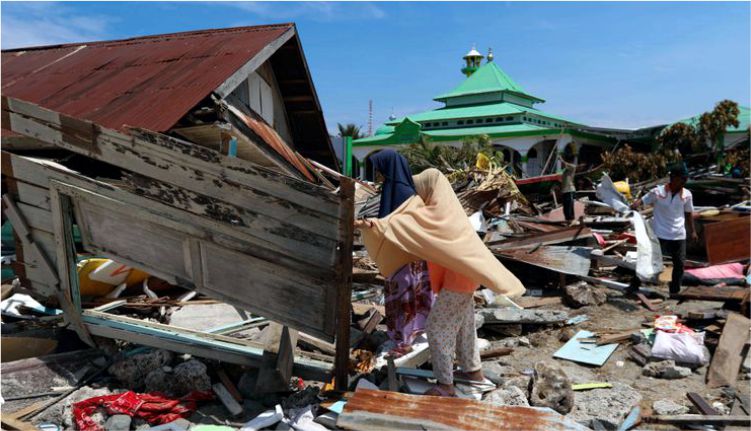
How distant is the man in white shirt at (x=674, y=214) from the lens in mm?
6566

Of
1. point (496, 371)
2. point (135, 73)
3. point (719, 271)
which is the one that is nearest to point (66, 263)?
point (135, 73)

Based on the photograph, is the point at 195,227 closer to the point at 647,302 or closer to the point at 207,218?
the point at 207,218

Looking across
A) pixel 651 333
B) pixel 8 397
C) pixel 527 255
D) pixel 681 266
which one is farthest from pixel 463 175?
pixel 8 397

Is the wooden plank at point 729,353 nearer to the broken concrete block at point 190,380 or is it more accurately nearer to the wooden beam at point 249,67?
the broken concrete block at point 190,380

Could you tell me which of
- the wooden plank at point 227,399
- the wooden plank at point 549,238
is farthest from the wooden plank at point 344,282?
the wooden plank at point 549,238

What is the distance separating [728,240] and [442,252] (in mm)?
6468

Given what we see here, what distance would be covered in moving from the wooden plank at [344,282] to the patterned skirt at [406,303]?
3.25ft

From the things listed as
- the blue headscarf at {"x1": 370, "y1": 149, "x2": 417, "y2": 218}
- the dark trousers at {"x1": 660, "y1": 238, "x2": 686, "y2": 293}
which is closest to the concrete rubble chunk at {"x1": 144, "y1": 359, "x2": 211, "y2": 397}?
the blue headscarf at {"x1": 370, "y1": 149, "x2": 417, "y2": 218}

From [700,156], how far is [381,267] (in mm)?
21100

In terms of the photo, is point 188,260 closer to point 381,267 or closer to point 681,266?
point 381,267

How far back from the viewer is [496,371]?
4.50m

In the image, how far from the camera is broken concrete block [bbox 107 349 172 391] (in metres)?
4.15

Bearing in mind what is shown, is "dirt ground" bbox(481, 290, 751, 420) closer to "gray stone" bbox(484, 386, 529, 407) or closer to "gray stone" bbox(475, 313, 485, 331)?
"gray stone" bbox(475, 313, 485, 331)

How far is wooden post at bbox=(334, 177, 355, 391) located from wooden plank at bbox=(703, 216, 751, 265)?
664cm
